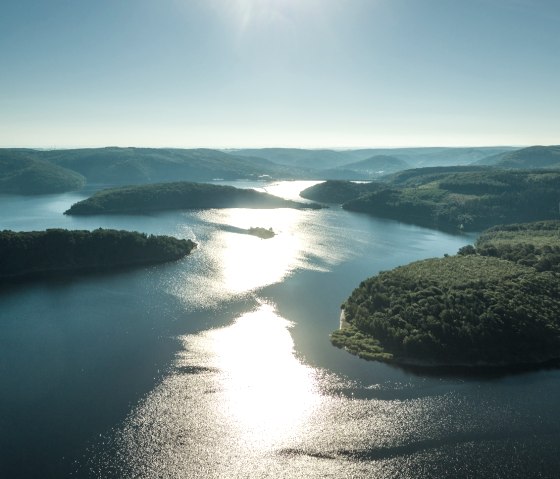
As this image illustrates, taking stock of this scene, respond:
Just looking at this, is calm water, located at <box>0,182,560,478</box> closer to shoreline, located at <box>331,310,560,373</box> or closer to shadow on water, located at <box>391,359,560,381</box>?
shadow on water, located at <box>391,359,560,381</box>

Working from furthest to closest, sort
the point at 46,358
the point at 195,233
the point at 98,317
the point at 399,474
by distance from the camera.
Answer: the point at 195,233 → the point at 98,317 → the point at 46,358 → the point at 399,474

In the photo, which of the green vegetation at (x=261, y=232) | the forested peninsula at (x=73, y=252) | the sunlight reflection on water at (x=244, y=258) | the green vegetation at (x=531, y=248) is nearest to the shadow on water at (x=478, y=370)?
the green vegetation at (x=531, y=248)

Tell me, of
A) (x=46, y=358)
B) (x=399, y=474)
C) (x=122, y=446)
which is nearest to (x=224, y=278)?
(x=46, y=358)

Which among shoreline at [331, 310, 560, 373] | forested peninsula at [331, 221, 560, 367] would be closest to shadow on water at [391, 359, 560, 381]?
shoreline at [331, 310, 560, 373]

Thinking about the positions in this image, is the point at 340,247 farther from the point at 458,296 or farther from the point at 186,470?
the point at 186,470

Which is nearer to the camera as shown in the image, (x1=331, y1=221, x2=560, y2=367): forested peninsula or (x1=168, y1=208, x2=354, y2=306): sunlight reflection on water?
(x1=331, y1=221, x2=560, y2=367): forested peninsula

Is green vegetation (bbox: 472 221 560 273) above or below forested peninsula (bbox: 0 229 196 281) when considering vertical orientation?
above

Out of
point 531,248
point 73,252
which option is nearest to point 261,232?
point 73,252
